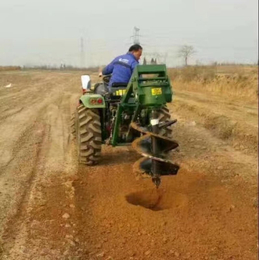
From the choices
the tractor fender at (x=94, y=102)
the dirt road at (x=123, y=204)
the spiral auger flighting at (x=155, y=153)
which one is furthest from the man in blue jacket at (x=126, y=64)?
the spiral auger flighting at (x=155, y=153)

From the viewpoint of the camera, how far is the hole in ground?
5.26 metres

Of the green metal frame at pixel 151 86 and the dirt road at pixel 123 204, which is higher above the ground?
the green metal frame at pixel 151 86

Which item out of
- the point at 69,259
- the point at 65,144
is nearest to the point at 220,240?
the point at 69,259

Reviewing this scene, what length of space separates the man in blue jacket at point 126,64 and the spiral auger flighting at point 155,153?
169cm

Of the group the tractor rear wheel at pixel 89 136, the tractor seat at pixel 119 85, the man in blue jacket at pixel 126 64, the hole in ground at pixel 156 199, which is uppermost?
the man in blue jacket at pixel 126 64

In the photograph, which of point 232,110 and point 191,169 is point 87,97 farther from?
point 232,110

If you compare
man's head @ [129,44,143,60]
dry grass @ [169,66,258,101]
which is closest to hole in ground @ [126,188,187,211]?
man's head @ [129,44,143,60]

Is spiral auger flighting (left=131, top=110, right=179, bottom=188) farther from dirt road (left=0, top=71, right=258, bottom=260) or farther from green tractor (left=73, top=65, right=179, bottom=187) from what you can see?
dirt road (left=0, top=71, right=258, bottom=260)

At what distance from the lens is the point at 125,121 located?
6.53 meters

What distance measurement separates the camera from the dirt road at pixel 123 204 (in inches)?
157

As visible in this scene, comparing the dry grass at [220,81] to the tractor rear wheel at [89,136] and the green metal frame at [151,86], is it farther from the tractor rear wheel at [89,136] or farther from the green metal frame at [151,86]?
the green metal frame at [151,86]

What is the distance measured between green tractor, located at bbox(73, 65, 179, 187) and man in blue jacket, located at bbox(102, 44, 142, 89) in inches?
4.9

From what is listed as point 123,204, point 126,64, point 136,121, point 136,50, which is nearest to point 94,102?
point 126,64

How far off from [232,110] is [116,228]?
9.32 meters
